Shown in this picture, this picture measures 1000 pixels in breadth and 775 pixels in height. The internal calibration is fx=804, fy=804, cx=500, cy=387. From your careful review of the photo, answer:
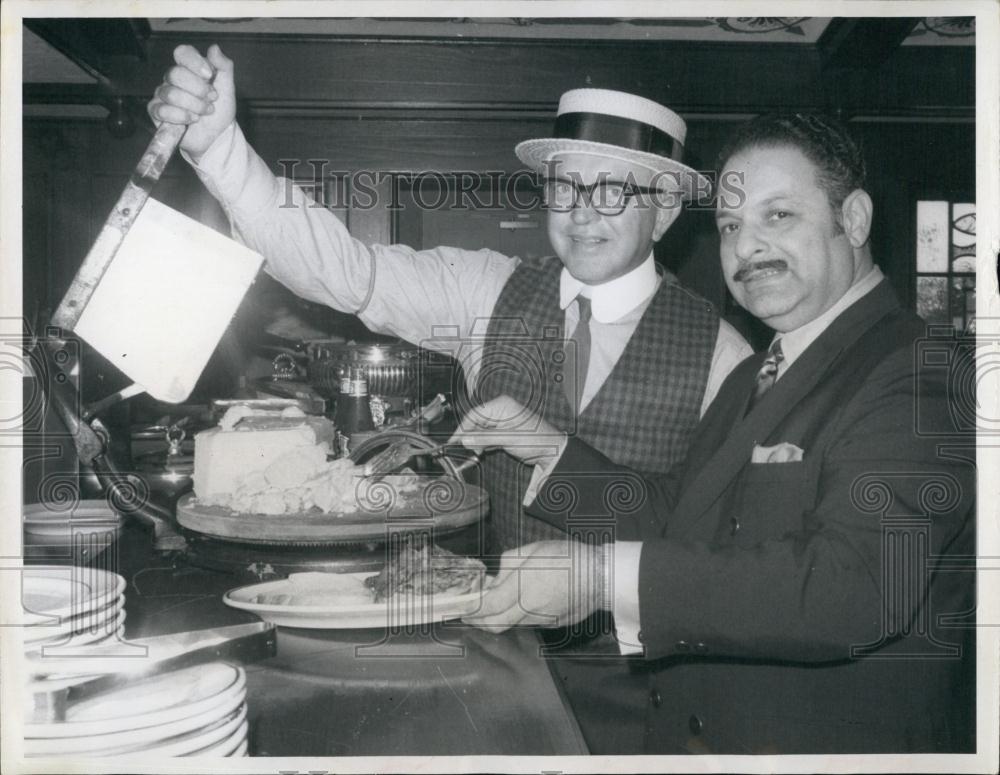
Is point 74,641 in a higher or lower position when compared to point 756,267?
lower

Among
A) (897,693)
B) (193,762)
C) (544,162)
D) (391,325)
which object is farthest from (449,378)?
(193,762)

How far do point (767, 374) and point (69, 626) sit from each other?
953mm

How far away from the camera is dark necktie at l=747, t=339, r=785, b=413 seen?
3.88ft

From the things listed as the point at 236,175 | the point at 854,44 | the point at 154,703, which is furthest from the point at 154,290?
the point at 854,44

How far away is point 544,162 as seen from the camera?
63.6 inches

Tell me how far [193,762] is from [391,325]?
44.7 inches

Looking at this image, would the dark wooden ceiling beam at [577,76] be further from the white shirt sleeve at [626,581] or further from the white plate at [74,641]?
the white plate at [74,641]

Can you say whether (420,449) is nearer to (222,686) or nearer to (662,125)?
(222,686)

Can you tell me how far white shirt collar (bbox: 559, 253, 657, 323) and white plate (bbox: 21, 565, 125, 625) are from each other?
1.02 meters

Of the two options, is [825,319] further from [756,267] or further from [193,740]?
[193,740]

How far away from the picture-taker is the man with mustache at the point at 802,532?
941 mm

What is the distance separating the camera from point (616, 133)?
4.96 feet

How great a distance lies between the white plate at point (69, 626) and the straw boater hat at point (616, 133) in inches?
41.9

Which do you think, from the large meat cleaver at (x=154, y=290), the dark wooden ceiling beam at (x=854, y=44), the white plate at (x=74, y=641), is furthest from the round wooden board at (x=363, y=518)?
the dark wooden ceiling beam at (x=854, y=44)
